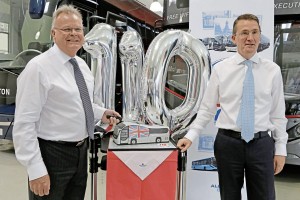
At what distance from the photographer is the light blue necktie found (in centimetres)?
170

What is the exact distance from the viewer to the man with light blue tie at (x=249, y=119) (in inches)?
67.6

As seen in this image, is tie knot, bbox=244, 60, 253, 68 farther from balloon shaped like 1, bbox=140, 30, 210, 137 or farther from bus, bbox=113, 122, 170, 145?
bus, bbox=113, 122, 170, 145

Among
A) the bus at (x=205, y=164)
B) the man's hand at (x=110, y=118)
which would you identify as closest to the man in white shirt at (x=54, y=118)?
the man's hand at (x=110, y=118)

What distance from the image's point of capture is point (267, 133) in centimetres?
177

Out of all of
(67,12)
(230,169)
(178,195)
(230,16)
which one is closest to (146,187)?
(178,195)

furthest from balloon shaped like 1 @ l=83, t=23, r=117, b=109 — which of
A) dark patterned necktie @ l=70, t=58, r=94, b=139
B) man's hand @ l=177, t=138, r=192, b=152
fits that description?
man's hand @ l=177, t=138, r=192, b=152

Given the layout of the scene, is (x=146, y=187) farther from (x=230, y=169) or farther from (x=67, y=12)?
(x=67, y=12)

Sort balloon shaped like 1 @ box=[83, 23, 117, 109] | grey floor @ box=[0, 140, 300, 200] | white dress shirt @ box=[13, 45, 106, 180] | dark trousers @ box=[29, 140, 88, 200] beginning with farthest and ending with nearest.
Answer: grey floor @ box=[0, 140, 300, 200]
balloon shaped like 1 @ box=[83, 23, 117, 109]
dark trousers @ box=[29, 140, 88, 200]
white dress shirt @ box=[13, 45, 106, 180]

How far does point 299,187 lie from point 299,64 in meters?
1.45

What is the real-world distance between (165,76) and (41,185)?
1.06 m

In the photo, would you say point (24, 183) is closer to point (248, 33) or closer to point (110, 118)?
point (110, 118)

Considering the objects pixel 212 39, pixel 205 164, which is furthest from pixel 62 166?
pixel 212 39

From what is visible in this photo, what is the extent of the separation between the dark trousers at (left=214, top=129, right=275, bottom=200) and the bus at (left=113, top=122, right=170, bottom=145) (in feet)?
1.13

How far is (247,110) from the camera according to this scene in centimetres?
172
